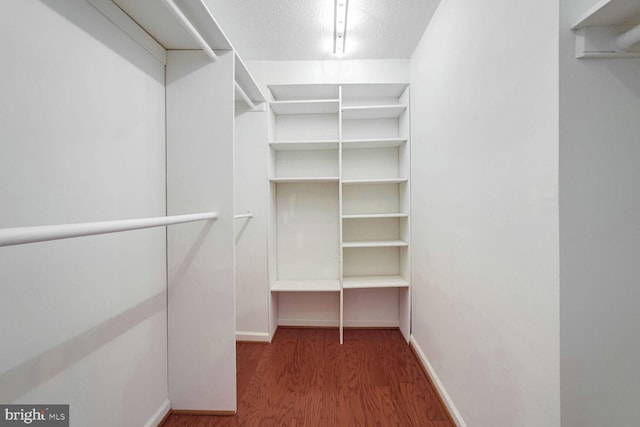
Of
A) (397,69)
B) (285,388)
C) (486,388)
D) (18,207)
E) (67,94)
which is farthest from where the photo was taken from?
(397,69)

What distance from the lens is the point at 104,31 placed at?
3.62ft

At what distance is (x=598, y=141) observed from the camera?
82 centimetres

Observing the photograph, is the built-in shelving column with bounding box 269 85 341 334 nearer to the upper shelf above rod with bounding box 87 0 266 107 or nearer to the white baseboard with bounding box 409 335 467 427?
the white baseboard with bounding box 409 335 467 427

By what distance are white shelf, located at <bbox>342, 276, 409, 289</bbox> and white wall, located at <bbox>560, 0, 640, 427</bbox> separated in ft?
5.24

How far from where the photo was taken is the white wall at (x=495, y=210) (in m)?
0.87

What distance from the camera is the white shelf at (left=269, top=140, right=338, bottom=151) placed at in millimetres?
2420

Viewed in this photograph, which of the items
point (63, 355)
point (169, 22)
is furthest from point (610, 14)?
point (63, 355)

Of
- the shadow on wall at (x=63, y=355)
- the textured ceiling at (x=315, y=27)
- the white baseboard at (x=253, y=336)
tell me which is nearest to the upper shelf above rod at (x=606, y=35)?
the textured ceiling at (x=315, y=27)

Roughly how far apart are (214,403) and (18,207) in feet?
4.54

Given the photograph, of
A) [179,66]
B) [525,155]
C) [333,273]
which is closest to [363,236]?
[333,273]

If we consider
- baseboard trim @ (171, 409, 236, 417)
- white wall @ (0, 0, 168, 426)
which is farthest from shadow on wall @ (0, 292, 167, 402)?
baseboard trim @ (171, 409, 236, 417)

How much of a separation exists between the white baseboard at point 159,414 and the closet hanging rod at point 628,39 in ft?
7.96

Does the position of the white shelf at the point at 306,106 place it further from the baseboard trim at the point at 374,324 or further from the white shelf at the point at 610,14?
the baseboard trim at the point at 374,324

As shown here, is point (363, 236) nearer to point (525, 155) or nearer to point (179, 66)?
point (525, 155)
